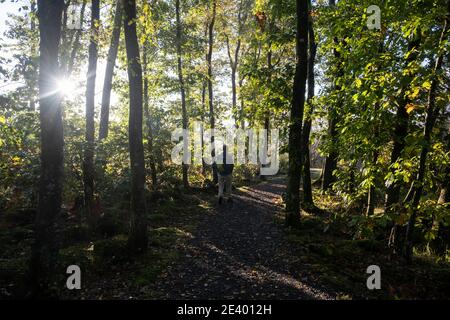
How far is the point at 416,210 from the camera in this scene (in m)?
6.60

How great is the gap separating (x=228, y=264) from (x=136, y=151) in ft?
12.6

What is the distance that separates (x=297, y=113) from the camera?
10234mm

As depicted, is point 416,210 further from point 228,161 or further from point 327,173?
point 327,173

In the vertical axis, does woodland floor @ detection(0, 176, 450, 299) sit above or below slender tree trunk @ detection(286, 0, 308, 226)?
below

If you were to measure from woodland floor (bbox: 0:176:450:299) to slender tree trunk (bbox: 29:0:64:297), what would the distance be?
739mm

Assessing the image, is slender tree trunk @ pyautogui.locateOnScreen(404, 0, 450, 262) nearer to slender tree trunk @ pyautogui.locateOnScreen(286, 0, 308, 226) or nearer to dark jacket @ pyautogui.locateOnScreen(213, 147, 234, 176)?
slender tree trunk @ pyautogui.locateOnScreen(286, 0, 308, 226)

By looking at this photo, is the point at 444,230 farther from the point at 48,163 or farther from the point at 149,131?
the point at 149,131

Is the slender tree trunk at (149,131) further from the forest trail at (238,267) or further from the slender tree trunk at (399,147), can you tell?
the slender tree trunk at (399,147)

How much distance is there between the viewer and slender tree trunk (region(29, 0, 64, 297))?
565cm

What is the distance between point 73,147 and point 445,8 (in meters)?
10.9

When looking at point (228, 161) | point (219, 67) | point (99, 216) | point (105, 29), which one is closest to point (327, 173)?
point (228, 161)

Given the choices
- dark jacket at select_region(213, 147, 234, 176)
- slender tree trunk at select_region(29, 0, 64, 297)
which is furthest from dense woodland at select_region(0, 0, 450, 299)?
dark jacket at select_region(213, 147, 234, 176)

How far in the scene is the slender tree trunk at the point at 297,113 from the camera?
31.7 ft
